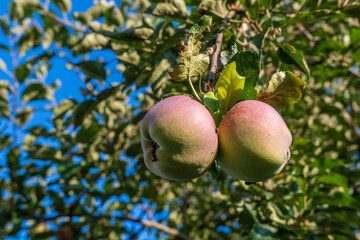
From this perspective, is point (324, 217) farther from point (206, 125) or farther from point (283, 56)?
point (206, 125)

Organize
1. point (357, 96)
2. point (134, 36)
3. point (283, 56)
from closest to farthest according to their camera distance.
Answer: point (283, 56)
point (134, 36)
point (357, 96)

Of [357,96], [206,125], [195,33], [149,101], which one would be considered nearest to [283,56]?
[195,33]

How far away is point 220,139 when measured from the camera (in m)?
0.81

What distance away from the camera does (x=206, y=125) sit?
760mm

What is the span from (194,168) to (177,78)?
0.27 metres

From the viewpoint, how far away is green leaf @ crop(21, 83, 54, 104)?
2.45 m

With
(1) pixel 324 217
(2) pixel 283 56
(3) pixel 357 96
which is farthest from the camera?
(3) pixel 357 96

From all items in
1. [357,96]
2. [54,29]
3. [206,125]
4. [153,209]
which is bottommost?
[153,209]

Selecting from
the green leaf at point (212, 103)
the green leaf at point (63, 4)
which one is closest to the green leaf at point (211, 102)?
the green leaf at point (212, 103)

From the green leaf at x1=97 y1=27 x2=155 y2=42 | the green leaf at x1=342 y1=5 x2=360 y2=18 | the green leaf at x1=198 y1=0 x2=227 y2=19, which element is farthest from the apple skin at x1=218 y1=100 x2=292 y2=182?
the green leaf at x1=342 y1=5 x2=360 y2=18

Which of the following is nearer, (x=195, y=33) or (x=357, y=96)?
(x=195, y=33)

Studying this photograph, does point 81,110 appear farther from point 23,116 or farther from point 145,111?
point 23,116

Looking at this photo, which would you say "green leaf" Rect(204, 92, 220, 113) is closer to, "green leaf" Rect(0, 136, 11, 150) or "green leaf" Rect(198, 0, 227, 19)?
"green leaf" Rect(198, 0, 227, 19)

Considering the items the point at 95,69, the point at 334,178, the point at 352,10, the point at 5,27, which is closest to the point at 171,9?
the point at 95,69
